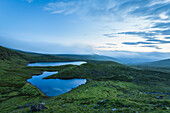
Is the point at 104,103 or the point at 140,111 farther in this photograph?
the point at 104,103

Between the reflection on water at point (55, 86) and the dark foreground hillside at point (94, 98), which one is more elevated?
the dark foreground hillside at point (94, 98)

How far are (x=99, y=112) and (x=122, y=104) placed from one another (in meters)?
7.17

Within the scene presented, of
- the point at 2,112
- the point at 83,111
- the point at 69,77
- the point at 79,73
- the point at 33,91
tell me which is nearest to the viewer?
the point at 83,111

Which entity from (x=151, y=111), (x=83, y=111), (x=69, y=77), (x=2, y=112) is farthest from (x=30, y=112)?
(x=69, y=77)

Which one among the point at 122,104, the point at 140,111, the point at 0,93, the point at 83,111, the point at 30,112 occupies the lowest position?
the point at 0,93

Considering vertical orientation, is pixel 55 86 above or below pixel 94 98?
below

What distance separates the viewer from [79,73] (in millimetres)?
91188

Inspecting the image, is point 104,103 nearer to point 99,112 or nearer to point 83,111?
point 99,112

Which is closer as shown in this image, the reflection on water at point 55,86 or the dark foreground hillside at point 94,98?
the dark foreground hillside at point 94,98

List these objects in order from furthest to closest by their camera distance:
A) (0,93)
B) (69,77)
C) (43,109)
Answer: (69,77)
(0,93)
(43,109)

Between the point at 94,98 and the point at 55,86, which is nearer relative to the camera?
the point at 94,98

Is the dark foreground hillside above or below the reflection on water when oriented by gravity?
above

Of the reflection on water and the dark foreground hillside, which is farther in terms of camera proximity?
the reflection on water

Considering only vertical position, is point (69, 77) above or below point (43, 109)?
below
